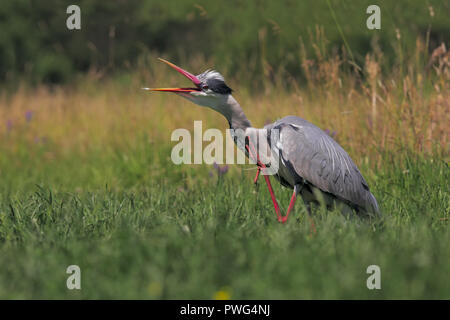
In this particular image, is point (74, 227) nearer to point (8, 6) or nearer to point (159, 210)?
point (159, 210)

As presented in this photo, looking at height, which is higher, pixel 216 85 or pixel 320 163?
pixel 216 85

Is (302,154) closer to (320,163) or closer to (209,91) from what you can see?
(320,163)

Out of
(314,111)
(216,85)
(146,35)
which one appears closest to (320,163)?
(216,85)

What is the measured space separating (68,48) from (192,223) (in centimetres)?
1856

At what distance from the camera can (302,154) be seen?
459 cm

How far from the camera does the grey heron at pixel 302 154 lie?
459 centimetres

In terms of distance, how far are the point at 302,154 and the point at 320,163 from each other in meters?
0.17

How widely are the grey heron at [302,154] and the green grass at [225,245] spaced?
0.20 metres

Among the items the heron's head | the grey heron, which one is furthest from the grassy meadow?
the heron's head

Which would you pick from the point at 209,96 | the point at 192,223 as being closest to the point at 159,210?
the point at 192,223

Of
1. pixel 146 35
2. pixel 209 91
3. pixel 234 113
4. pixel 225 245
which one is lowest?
pixel 225 245

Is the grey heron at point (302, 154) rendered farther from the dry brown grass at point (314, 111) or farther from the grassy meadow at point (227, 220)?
the dry brown grass at point (314, 111)

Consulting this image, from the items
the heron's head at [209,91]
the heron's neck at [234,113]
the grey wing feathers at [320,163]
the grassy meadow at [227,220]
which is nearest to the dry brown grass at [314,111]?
the grassy meadow at [227,220]

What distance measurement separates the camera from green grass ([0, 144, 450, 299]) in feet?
10.6
